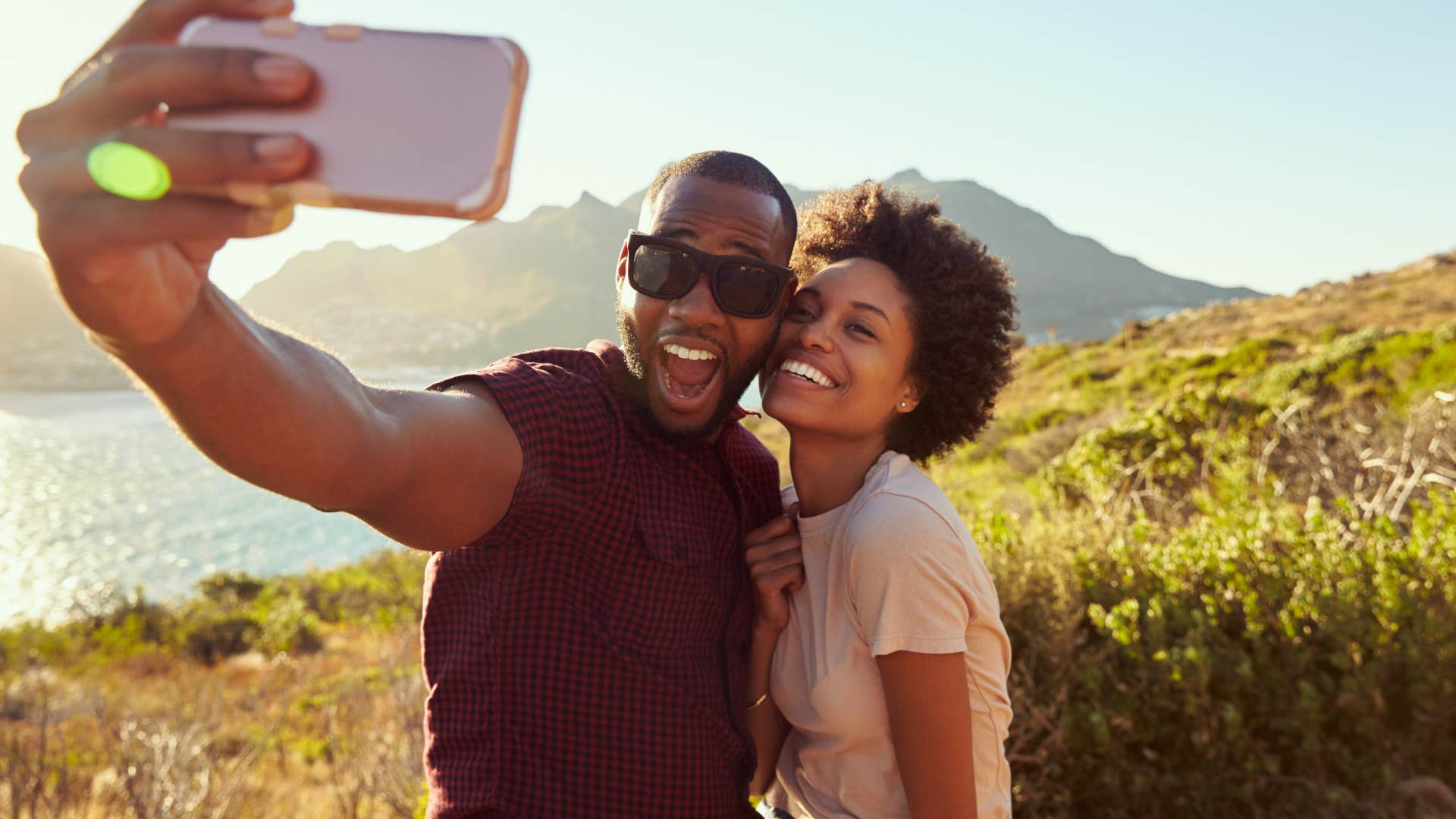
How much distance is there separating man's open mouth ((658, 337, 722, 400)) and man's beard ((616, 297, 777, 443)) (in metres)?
0.04

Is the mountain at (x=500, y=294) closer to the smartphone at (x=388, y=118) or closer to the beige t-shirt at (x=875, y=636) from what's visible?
the beige t-shirt at (x=875, y=636)

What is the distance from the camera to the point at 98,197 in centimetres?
72

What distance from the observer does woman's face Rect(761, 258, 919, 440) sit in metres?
2.12

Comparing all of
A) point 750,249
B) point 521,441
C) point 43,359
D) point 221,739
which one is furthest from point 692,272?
point 43,359

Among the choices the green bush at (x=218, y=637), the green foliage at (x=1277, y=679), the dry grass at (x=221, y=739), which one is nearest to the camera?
the green foliage at (x=1277, y=679)

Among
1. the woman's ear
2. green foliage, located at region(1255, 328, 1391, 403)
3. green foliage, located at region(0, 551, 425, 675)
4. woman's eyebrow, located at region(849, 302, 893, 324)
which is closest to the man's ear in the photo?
woman's eyebrow, located at region(849, 302, 893, 324)

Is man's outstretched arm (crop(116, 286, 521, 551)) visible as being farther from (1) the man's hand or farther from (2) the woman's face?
(2) the woman's face

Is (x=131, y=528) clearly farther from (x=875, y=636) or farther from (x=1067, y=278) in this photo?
(x=1067, y=278)

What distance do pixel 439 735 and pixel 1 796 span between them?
4814 mm

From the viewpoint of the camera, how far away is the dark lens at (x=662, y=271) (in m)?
1.92

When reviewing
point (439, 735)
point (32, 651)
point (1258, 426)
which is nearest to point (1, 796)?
point (439, 735)

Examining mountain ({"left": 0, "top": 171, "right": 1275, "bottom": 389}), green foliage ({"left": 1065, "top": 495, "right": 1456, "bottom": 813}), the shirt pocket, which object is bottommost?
mountain ({"left": 0, "top": 171, "right": 1275, "bottom": 389})

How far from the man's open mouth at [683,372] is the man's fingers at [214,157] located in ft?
4.00

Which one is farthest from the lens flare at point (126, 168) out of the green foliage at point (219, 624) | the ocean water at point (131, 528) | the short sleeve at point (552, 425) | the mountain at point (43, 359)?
the mountain at point (43, 359)
